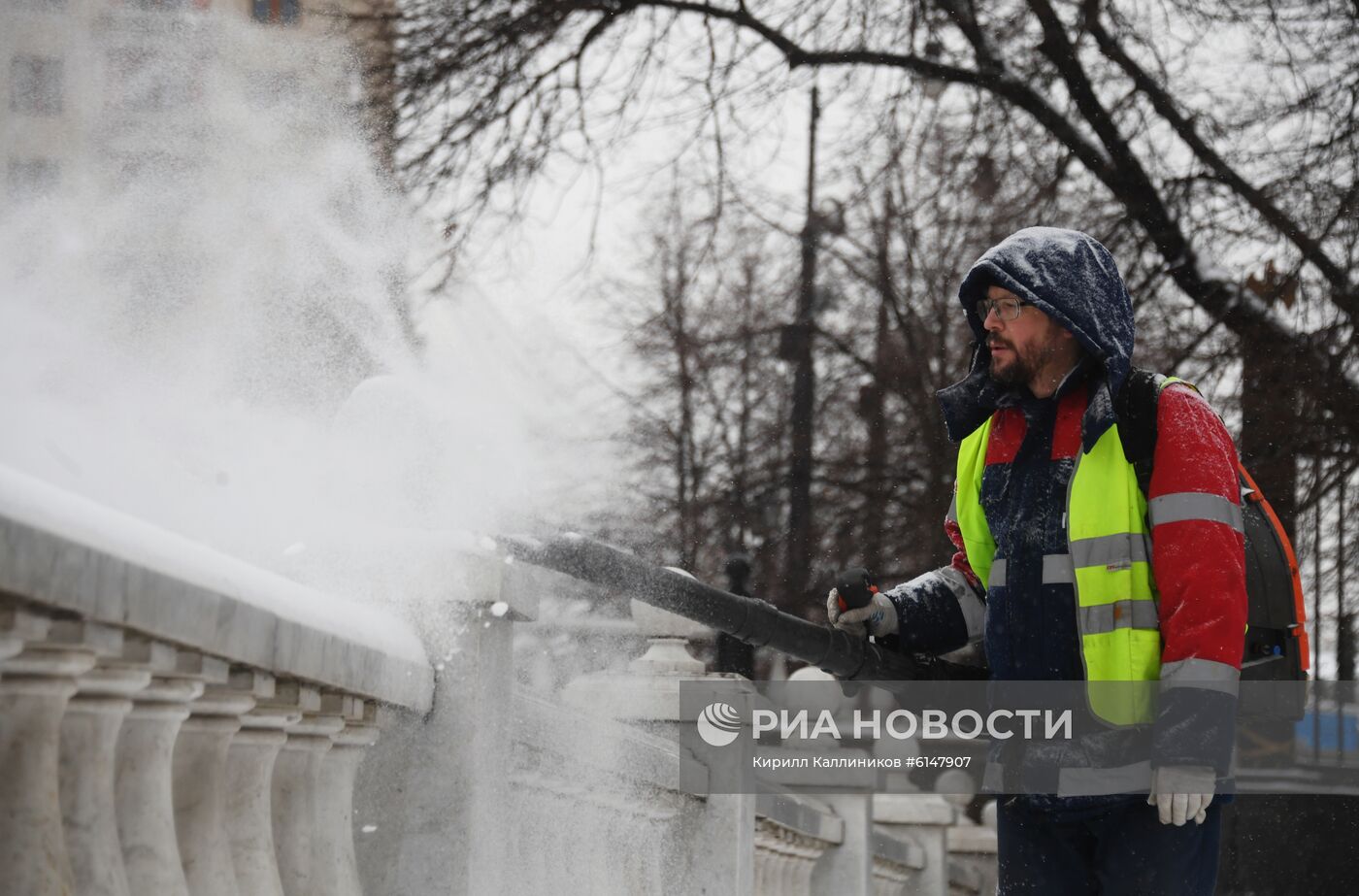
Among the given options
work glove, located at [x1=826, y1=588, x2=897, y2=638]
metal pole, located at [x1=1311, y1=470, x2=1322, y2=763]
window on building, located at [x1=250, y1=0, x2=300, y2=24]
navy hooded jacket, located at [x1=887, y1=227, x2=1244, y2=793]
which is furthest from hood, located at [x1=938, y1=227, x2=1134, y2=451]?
window on building, located at [x1=250, y1=0, x2=300, y2=24]

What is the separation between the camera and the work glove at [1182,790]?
2.45 metres

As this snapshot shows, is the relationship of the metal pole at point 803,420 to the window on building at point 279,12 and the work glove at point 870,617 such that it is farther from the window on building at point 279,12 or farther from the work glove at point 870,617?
the work glove at point 870,617

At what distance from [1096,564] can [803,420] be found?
6.75 m

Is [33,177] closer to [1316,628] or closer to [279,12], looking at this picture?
[279,12]

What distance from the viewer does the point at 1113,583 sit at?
260 cm

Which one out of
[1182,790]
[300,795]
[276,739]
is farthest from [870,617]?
[276,739]

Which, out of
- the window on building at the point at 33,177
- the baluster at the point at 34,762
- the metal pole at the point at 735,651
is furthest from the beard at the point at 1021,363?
the window on building at the point at 33,177

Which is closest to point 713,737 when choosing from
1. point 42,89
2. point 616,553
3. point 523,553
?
point 616,553

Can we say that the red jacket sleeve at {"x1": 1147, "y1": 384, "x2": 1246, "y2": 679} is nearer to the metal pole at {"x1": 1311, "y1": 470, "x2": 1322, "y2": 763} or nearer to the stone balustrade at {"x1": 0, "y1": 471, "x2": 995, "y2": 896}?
the stone balustrade at {"x1": 0, "y1": 471, "x2": 995, "y2": 896}

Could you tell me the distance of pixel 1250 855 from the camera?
7.45 m

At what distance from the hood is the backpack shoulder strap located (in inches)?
1.0

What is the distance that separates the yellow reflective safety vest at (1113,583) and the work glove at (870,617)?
21.0 inches

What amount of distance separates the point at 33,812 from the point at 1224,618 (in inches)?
75.1

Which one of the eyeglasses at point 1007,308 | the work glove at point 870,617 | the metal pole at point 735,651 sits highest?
the eyeglasses at point 1007,308
